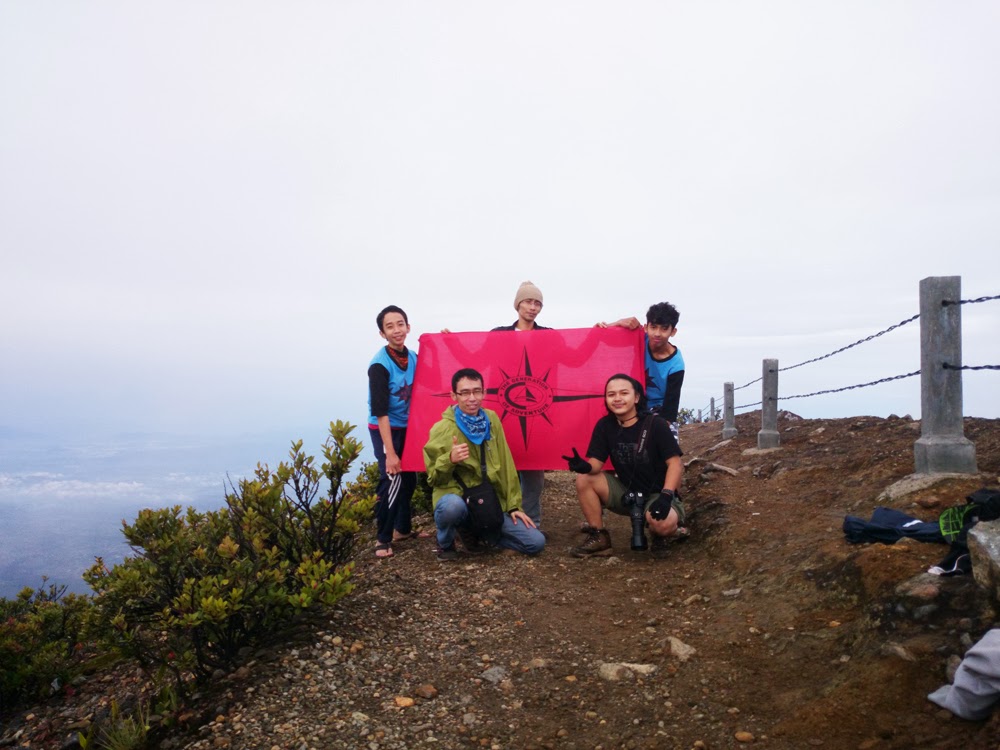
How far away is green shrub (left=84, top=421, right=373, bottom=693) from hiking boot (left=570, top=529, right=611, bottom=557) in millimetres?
2160

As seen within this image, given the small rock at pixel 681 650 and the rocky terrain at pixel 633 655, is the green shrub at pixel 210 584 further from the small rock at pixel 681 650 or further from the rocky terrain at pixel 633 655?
the small rock at pixel 681 650

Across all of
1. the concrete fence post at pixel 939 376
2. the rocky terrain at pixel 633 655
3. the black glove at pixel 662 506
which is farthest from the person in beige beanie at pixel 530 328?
the concrete fence post at pixel 939 376

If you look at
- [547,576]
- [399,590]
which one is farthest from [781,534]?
[399,590]

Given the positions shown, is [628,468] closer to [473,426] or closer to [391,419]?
[473,426]

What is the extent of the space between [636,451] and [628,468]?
0.17 m

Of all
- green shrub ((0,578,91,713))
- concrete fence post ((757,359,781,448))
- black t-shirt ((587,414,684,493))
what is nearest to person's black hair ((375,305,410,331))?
black t-shirt ((587,414,684,493))

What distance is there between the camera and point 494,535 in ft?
19.6

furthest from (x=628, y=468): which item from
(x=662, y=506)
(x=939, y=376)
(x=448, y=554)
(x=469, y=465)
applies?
(x=939, y=376)

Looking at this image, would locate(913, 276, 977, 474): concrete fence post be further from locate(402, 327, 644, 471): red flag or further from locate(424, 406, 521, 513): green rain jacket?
locate(424, 406, 521, 513): green rain jacket

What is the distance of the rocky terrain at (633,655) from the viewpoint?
2992mm

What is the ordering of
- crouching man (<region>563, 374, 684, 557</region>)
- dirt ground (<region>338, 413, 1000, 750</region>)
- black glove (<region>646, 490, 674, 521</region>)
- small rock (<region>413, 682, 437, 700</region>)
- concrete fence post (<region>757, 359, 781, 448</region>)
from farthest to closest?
concrete fence post (<region>757, 359, 781, 448</region>) < crouching man (<region>563, 374, 684, 557</region>) < black glove (<region>646, 490, 674, 521</region>) < small rock (<region>413, 682, 437, 700</region>) < dirt ground (<region>338, 413, 1000, 750</region>)

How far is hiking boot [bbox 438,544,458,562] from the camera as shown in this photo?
588cm

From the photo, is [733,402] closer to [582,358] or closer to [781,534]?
[582,358]

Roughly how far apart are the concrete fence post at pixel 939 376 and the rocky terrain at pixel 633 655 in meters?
0.36
